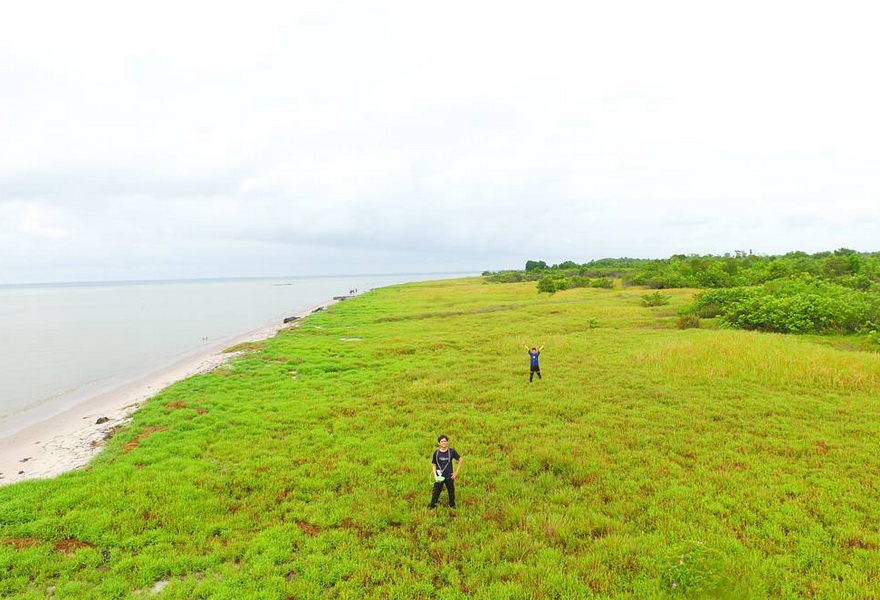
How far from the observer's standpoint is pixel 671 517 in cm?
974

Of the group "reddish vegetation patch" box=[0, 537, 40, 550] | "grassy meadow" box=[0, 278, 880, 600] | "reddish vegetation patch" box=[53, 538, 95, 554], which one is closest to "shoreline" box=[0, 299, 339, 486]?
"grassy meadow" box=[0, 278, 880, 600]

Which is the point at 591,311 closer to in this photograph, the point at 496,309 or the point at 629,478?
the point at 496,309

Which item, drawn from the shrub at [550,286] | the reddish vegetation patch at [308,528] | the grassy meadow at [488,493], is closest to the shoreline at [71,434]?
the grassy meadow at [488,493]

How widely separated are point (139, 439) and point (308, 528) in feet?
31.9

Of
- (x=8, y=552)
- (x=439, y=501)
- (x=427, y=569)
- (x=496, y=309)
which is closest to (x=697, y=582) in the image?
(x=427, y=569)

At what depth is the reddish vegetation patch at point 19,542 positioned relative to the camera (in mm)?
9344

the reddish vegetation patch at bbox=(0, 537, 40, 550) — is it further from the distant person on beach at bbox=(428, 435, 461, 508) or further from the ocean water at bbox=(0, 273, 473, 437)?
the ocean water at bbox=(0, 273, 473, 437)

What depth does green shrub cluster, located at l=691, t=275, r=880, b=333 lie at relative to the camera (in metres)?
30.0

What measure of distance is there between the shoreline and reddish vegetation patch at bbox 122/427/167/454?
39.4 inches

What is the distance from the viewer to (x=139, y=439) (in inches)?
617

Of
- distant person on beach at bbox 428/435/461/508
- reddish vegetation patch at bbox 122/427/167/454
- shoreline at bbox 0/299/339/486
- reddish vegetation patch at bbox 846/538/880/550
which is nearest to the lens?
reddish vegetation patch at bbox 846/538/880/550

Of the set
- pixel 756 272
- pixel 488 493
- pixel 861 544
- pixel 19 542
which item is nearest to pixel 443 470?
pixel 488 493

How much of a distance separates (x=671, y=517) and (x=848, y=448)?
763cm

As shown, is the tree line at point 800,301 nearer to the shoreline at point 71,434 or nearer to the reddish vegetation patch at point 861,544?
the reddish vegetation patch at point 861,544
